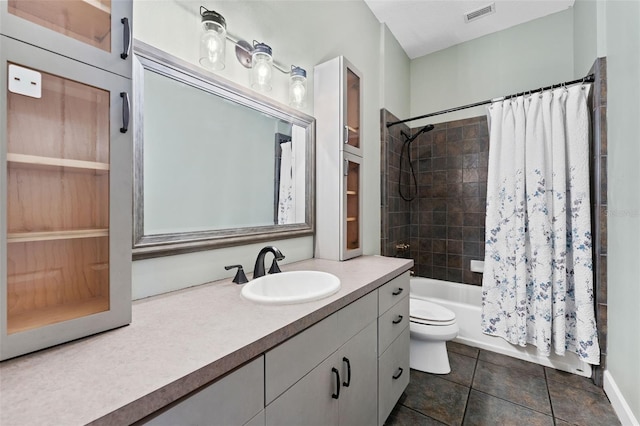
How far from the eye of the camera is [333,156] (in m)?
1.86

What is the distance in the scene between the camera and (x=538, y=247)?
6.59ft

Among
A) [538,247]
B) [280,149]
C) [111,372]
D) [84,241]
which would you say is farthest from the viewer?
[538,247]

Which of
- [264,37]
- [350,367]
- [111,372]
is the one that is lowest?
[350,367]

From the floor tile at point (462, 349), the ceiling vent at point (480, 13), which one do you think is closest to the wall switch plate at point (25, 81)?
the floor tile at point (462, 349)

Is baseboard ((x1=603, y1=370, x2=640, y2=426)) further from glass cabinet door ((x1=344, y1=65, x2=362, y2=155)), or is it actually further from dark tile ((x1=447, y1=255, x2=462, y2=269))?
glass cabinet door ((x1=344, y1=65, x2=362, y2=155))

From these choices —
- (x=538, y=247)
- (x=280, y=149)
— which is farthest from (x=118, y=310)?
(x=538, y=247)

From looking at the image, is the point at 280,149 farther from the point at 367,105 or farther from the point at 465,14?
the point at 465,14

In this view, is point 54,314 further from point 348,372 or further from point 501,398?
point 501,398

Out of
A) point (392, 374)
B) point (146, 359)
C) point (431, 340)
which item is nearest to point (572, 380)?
point (431, 340)

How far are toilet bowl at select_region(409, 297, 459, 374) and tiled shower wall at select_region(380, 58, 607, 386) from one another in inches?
27.8

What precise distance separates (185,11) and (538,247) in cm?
251

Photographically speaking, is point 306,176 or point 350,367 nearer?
point 350,367

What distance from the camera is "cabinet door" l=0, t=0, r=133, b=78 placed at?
2.07 feet

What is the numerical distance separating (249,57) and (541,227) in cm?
219
